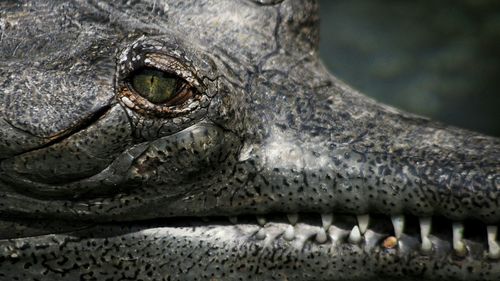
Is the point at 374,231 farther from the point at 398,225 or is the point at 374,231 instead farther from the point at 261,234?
the point at 261,234

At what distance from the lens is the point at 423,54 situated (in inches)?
368

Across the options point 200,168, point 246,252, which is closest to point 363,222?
point 246,252

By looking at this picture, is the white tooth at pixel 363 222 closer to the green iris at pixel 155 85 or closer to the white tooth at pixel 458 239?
the white tooth at pixel 458 239

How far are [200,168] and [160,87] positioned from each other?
0.40 meters

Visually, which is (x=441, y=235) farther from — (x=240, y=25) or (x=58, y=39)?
(x=58, y=39)

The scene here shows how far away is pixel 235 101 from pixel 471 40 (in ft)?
17.1

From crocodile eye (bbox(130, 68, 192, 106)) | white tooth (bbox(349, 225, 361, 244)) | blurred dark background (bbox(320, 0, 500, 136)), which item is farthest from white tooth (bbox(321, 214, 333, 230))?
blurred dark background (bbox(320, 0, 500, 136))

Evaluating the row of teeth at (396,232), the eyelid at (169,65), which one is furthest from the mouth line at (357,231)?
the eyelid at (169,65)

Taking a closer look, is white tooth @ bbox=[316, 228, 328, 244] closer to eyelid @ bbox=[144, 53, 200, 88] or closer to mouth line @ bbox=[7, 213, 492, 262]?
mouth line @ bbox=[7, 213, 492, 262]

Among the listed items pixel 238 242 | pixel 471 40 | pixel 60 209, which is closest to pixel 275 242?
pixel 238 242

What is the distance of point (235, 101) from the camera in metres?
4.75

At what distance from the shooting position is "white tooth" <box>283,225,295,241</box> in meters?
4.68

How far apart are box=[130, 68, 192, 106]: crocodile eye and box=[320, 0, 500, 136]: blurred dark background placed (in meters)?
4.47

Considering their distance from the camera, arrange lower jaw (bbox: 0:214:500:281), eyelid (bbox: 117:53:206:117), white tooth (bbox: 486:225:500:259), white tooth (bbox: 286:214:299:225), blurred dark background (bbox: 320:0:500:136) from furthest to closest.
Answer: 1. blurred dark background (bbox: 320:0:500:136)
2. white tooth (bbox: 286:214:299:225)
3. eyelid (bbox: 117:53:206:117)
4. lower jaw (bbox: 0:214:500:281)
5. white tooth (bbox: 486:225:500:259)
